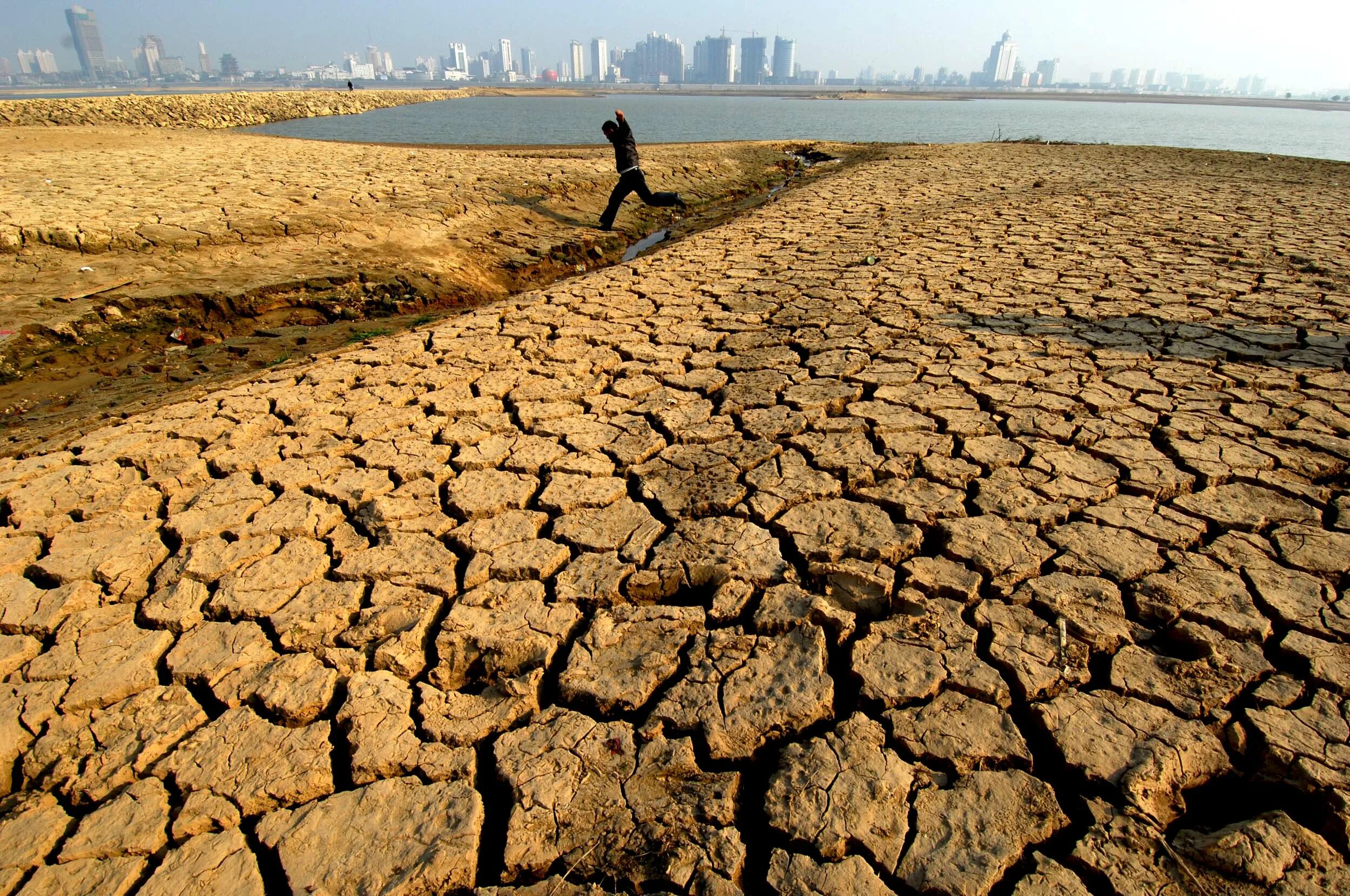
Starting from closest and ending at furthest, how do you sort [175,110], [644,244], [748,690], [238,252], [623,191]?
[748,690] < [238,252] < [623,191] < [644,244] < [175,110]

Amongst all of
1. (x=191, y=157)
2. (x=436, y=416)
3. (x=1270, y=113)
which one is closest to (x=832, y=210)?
(x=436, y=416)

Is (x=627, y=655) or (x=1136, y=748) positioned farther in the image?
(x=627, y=655)

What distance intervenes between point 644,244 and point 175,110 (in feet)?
81.4

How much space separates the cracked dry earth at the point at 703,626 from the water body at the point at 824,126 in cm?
1454

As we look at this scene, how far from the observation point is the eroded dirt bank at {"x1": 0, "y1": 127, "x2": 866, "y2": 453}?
4.14 meters

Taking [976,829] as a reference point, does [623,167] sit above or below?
above

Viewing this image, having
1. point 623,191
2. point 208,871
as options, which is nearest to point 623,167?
point 623,191

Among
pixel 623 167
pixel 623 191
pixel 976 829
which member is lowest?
pixel 976 829

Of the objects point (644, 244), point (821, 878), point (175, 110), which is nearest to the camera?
point (821, 878)

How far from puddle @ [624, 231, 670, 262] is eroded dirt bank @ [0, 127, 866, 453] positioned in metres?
0.14

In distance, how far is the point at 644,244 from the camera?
301 inches

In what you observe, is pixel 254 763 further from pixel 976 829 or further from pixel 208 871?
pixel 976 829

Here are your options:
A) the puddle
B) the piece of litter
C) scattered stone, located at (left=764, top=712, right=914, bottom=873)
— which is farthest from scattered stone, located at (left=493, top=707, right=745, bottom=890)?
the puddle

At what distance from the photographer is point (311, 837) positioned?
134 cm
